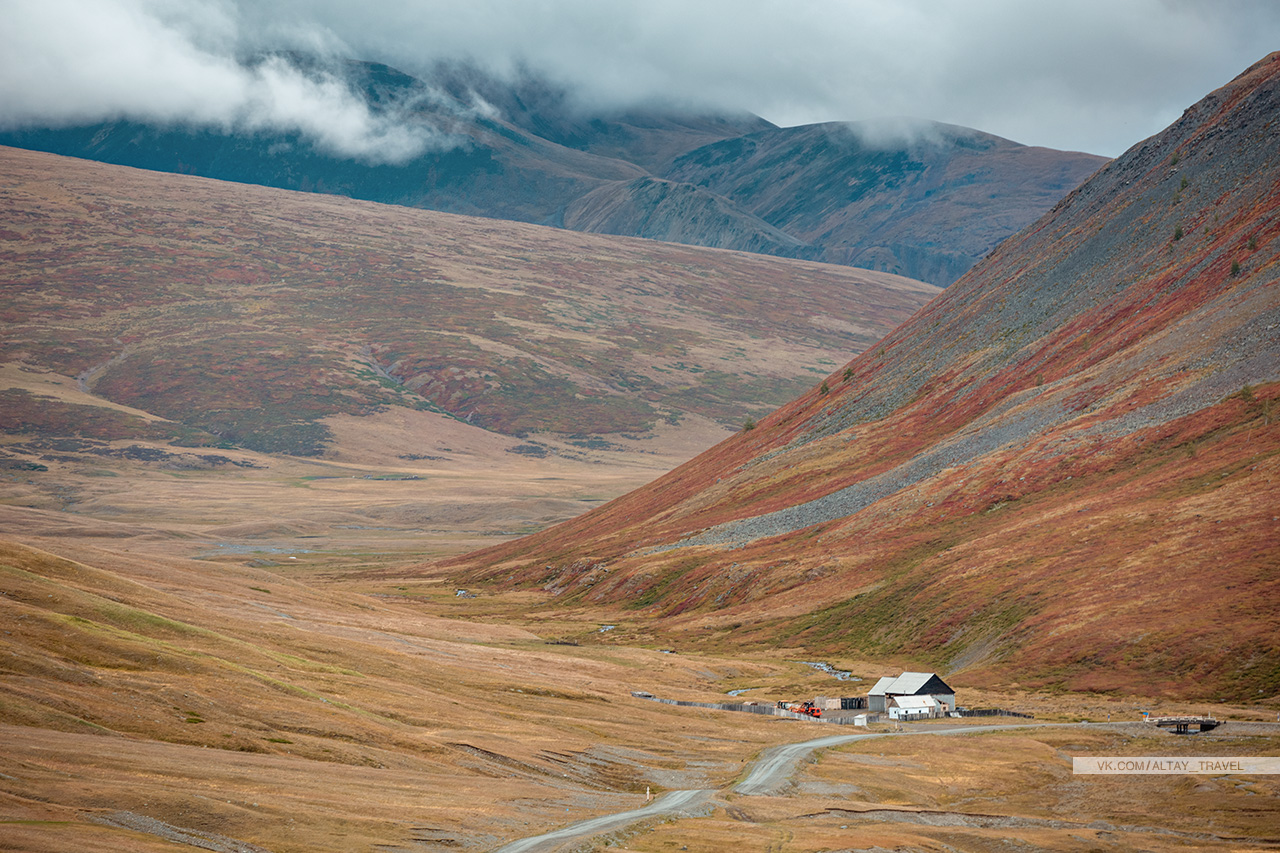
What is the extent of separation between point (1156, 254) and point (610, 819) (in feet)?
431

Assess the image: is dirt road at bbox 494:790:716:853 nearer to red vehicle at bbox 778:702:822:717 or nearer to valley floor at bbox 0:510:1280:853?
valley floor at bbox 0:510:1280:853

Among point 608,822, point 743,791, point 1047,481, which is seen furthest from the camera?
point 1047,481

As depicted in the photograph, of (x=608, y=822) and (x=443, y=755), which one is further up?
(x=443, y=755)

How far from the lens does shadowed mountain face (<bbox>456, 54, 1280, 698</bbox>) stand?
85.1 meters

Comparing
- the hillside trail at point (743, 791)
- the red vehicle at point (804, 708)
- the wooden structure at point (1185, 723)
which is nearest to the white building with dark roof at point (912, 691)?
the red vehicle at point (804, 708)

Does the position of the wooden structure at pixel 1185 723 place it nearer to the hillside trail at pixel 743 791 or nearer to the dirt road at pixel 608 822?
the hillside trail at pixel 743 791

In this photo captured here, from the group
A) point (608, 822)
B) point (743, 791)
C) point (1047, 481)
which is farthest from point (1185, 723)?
point (1047, 481)

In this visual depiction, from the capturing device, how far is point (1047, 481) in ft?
377

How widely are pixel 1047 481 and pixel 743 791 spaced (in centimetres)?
7323

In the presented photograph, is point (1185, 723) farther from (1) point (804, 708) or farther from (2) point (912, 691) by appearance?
(1) point (804, 708)

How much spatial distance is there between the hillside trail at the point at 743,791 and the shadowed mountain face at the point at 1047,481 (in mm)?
15697

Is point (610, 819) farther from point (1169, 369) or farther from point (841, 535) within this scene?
point (1169, 369)

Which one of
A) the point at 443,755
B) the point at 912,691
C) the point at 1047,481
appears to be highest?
the point at 1047,481

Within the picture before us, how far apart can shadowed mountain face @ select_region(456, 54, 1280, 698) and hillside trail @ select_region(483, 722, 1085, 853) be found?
1570 cm
